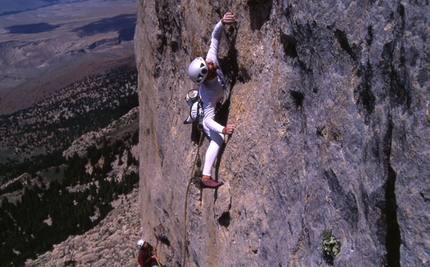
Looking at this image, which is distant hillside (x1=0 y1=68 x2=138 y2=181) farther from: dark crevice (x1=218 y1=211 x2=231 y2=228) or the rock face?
the rock face

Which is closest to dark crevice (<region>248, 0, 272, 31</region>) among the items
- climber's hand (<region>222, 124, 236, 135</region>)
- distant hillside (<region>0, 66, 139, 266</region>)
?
climber's hand (<region>222, 124, 236, 135</region>)

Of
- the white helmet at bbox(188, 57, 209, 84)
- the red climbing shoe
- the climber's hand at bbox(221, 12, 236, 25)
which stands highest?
the climber's hand at bbox(221, 12, 236, 25)

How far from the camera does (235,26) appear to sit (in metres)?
7.98

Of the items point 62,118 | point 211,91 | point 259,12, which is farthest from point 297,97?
point 62,118

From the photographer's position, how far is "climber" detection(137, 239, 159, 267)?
12883 mm

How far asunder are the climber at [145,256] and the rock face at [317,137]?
9.83 feet

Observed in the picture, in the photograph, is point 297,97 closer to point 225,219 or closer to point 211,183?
point 211,183

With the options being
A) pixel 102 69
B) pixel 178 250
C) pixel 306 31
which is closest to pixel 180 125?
pixel 178 250

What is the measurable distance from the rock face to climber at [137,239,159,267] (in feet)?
9.83

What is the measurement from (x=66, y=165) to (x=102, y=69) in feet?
327

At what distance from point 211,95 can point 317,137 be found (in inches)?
125

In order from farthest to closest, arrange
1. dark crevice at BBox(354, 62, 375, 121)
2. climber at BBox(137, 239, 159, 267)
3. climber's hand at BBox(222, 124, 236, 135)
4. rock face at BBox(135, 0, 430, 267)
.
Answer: climber at BBox(137, 239, 159, 267) → climber's hand at BBox(222, 124, 236, 135) → dark crevice at BBox(354, 62, 375, 121) → rock face at BBox(135, 0, 430, 267)

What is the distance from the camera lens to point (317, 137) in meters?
5.50

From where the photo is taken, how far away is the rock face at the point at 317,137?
4027 millimetres
